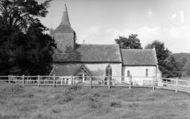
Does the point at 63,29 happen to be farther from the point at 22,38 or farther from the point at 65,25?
the point at 22,38

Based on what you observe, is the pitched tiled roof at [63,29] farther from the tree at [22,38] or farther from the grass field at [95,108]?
the grass field at [95,108]

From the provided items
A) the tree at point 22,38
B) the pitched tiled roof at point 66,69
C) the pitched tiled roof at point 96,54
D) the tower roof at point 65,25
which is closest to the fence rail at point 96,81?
the tree at point 22,38

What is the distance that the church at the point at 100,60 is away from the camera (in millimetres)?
50875

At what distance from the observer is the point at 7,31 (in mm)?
34188

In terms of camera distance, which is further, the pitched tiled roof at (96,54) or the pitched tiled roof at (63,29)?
the pitched tiled roof at (63,29)

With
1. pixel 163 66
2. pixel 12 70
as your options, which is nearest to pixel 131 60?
pixel 163 66

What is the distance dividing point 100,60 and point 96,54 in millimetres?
1926

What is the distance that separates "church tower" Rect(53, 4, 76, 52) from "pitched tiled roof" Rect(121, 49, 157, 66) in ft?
34.7

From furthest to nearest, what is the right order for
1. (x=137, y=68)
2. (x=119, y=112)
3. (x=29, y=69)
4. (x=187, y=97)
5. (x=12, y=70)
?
(x=137, y=68), (x=29, y=69), (x=12, y=70), (x=187, y=97), (x=119, y=112)

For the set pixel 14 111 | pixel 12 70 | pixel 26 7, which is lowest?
pixel 14 111

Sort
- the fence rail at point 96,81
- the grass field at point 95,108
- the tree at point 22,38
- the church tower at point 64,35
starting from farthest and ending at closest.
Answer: the church tower at point 64,35
the tree at point 22,38
the fence rail at point 96,81
the grass field at point 95,108

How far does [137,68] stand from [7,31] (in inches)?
1065

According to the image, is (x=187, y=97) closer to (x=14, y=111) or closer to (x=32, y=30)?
(x=14, y=111)

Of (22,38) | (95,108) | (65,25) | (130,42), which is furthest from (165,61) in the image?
(95,108)
